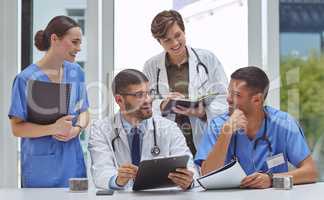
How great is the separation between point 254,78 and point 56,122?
1.27 meters

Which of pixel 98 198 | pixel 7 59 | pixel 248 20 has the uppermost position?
pixel 248 20

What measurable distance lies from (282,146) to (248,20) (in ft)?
2.92

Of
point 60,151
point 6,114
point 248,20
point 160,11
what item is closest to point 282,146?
point 248,20

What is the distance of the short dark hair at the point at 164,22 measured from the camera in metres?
3.04

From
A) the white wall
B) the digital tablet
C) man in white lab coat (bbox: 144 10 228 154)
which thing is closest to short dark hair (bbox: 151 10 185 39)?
man in white lab coat (bbox: 144 10 228 154)

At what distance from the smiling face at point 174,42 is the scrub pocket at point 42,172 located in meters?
0.98

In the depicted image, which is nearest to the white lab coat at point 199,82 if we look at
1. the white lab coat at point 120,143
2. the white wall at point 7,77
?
the white lab coat at point 120,143

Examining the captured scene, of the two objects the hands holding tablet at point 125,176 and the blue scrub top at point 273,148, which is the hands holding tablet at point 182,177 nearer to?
the hands holding tablet at point 125,176

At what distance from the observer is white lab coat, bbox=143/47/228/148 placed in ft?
9.75

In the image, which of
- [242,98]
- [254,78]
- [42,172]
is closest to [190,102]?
[242,98]

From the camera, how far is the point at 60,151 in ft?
9.57

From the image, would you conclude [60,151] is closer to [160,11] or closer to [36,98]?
[36,98]

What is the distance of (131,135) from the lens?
110 inches

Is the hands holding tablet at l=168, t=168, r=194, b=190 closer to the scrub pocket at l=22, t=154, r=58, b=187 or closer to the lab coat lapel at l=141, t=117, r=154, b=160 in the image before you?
the lab coat lapel at l=141, t=117, r=154, b=160
